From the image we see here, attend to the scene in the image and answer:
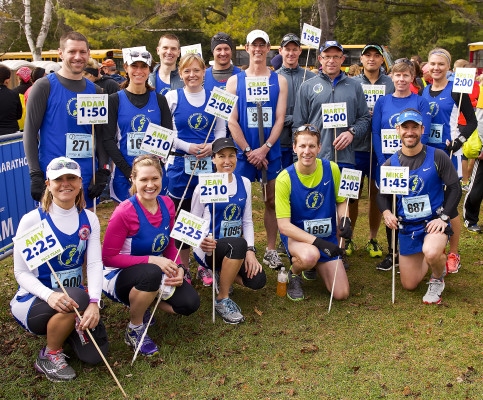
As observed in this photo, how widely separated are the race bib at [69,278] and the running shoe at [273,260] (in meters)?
2.49

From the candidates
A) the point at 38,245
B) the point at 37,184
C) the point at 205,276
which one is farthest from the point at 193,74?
the point at 38,245

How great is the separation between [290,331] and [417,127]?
2208 mm

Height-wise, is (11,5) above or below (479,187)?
above

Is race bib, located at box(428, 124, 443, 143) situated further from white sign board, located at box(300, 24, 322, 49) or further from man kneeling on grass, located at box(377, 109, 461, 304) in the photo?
white sign board, located at box(300, 24, 322, 49)

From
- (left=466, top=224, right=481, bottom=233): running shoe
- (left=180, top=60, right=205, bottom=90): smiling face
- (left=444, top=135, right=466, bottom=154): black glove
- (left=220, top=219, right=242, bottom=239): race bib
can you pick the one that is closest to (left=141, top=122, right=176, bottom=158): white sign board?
(left=180, top=60, right=205, bottom=90): smiling face

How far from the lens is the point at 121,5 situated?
101 ft

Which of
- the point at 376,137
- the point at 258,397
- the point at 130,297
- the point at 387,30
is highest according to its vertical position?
the point at 387,30

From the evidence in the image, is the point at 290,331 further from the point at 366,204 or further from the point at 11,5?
the point at 11,5

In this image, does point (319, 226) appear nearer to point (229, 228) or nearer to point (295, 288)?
point (295, 288)

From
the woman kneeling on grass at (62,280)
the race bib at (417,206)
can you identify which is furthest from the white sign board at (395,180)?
the woman kneeling on grass at (62,280)

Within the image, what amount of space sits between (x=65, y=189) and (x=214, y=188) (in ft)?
4.28

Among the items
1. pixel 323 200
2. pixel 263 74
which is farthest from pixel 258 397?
pixel 263 74

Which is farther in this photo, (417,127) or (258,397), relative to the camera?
(417,127)

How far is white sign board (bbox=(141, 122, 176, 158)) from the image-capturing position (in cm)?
467
